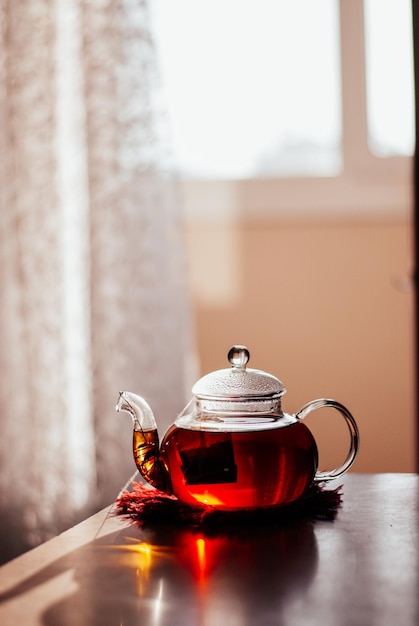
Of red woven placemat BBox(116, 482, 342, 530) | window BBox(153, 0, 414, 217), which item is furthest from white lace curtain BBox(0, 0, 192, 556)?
red woven placemat BBox(116, 482, 342, 530)

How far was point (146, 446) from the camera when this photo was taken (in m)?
0.81

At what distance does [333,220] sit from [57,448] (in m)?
0.91

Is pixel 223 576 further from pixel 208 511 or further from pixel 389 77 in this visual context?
pixel 389 77

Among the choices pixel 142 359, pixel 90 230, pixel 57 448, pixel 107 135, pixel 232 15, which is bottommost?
pixel 57 448

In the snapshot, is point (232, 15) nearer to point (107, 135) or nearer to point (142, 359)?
point (107, 135)

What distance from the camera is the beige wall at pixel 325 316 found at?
90.8 inches

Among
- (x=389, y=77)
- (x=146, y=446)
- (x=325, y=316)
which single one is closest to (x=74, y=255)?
(x=325, y=316)

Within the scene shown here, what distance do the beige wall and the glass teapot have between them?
4.96 ft

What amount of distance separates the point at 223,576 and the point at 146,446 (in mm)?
198

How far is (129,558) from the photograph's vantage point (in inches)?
27.1

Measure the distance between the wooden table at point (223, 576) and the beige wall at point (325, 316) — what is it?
5.01ft

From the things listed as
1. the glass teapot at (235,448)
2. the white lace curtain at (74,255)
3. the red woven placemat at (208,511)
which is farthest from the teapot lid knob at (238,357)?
the white lace curtain at (74,255)

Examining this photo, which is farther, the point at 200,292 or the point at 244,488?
the point at 200,292

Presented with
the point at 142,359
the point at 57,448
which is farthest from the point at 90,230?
the point at 57,448
